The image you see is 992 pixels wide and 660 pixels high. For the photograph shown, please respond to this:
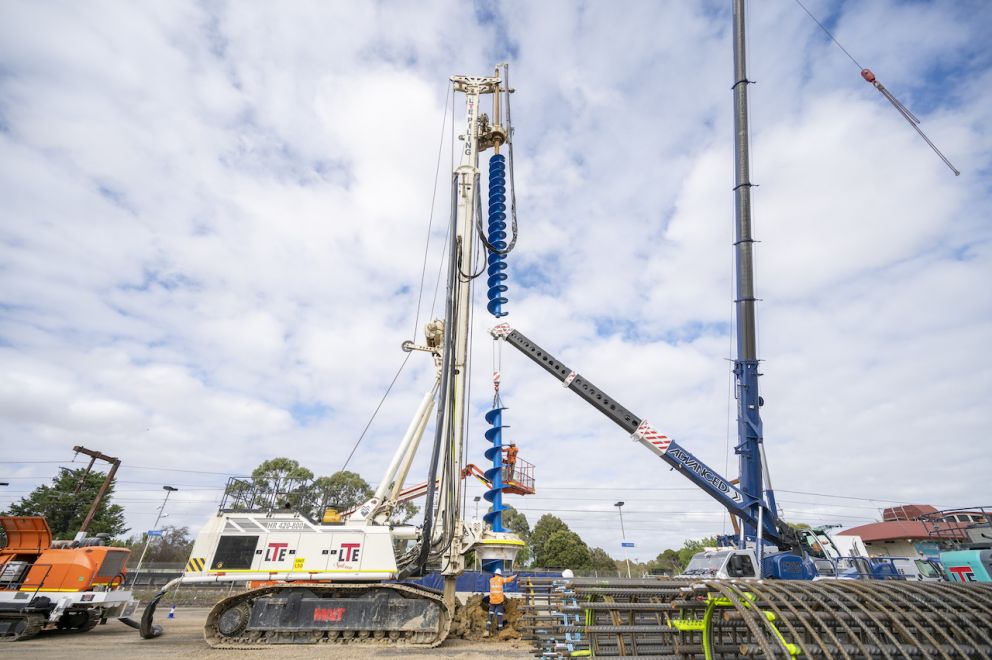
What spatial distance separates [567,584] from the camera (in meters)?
5.78

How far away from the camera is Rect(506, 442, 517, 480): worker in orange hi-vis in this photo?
19281 millimetres

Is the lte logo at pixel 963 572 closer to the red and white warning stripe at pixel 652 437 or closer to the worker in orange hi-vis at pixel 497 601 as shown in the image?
the red and white warning stripe at pixel 652 437

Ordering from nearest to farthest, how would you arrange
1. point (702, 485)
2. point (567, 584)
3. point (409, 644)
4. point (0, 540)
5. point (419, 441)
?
point (567, 584) < point (409, 644) < point (702, 485) < point (419, 441) < point (0, 540)

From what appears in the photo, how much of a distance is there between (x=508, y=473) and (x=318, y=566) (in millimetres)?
9982

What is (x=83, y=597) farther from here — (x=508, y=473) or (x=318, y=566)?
(x=508, y=473)

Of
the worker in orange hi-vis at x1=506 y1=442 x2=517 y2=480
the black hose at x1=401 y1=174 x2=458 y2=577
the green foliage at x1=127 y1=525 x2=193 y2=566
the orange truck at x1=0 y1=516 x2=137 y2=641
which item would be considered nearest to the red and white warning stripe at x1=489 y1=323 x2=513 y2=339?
the black hose at x1=401 y1=174 x2=458 y2=577

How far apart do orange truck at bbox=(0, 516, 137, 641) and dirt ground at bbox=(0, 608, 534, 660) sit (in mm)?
614

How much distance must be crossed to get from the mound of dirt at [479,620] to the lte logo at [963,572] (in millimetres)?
10521

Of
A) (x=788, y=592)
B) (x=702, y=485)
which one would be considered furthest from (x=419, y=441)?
(x=788, y=592)

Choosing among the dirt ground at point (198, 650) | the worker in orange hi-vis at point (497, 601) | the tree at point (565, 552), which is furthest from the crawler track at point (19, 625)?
the tree at point (565, 552)

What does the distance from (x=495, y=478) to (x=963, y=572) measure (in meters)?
11.4

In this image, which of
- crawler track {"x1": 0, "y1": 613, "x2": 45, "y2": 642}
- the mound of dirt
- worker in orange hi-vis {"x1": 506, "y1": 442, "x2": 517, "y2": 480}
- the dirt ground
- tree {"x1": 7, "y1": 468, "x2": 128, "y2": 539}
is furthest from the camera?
tree {"x1": 7, "y1": 468, "x2": 128, "y2": 539}

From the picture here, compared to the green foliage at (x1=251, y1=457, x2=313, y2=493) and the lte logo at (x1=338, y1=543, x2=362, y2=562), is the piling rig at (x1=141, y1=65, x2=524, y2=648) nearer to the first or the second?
the lte logo at (x1=338, y1=543, x2=362, y2=562)

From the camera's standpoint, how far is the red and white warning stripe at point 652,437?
45.8 feet
